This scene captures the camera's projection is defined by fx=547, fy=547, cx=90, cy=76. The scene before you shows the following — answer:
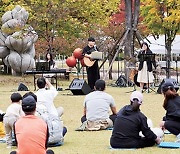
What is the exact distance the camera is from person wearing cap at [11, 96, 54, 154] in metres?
6.72

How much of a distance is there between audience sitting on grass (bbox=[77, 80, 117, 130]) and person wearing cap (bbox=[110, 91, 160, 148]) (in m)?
1.85

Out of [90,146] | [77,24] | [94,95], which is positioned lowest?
[90,146]

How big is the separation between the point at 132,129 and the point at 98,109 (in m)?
2.10

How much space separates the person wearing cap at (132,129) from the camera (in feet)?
27.9

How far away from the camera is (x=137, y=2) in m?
27.7

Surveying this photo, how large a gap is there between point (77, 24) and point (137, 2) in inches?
235

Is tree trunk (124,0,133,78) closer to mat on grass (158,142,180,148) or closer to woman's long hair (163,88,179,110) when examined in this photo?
woman's long hair (163,88,179,110)

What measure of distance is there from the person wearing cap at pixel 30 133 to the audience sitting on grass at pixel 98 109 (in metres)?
3.62

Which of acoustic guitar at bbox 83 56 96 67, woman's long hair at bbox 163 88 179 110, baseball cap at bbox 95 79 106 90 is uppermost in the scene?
acoustic guitar at bbox 83 56 96 67

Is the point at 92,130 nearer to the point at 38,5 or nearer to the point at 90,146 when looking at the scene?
the point at 90,146

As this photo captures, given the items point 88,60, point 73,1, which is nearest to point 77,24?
point 73,1

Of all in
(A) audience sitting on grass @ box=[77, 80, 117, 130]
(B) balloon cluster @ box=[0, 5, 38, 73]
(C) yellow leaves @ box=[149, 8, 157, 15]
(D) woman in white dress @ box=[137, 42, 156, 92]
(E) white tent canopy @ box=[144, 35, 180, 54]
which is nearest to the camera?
(A) audience sitting on grass @ box=[77, 80, 117, 130]

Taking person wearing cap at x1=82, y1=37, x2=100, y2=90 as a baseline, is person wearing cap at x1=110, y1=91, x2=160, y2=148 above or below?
below

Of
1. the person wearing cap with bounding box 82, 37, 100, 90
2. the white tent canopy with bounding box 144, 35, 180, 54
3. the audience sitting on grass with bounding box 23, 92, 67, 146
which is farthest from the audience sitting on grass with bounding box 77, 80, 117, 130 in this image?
the white tent canopy with bounding box 144, 35, 180, 54
